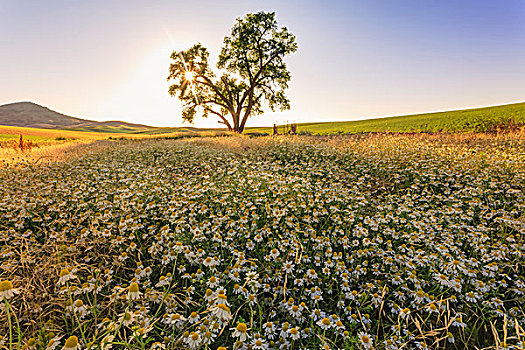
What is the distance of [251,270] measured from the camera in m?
3.18

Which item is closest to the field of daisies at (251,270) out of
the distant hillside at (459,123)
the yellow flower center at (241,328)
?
the yellow flower center at (241,328)

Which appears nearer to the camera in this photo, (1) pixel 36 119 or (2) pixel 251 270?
(2) pixel 251 270

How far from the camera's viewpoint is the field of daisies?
2.30 metres

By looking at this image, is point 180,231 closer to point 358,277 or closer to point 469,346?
point 358,277

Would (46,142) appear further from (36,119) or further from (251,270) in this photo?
(36,119)

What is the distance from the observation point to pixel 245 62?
29.6 metres

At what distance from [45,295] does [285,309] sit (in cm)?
271

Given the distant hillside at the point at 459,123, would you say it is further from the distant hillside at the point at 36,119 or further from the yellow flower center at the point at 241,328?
the distant hillside at the point at 36,119

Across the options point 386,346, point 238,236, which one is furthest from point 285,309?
point 238,236

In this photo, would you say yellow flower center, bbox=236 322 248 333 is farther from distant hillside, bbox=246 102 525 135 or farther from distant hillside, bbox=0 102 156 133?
distant hillside, bbox=0 102 156 133

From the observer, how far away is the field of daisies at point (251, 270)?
230 centimetres

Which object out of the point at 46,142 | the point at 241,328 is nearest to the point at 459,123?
the point at 241,328

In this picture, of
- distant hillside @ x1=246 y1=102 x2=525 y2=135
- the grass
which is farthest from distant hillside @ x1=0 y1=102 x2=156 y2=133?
distant hillside @ x1=246 y1=102 x2=525 y2=135

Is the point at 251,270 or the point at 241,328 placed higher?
the point at 241,328
